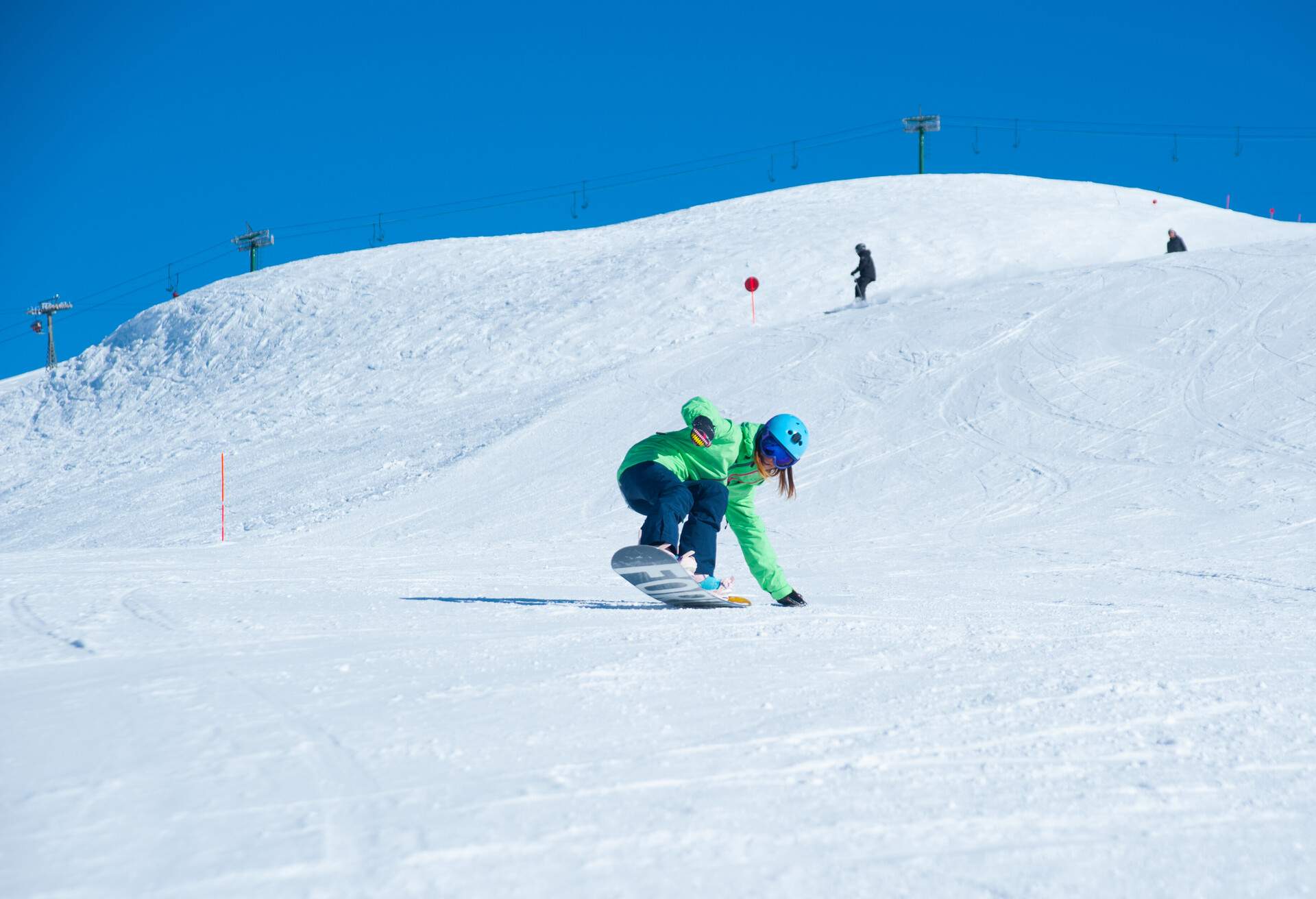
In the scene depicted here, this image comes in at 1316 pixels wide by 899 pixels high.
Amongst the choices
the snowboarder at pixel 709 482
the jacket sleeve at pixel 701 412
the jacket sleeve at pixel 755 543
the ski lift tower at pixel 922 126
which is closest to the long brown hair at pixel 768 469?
the snowboarder at pixel 709 482

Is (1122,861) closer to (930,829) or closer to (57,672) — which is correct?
(930,829)

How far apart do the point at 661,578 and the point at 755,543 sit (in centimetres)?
69

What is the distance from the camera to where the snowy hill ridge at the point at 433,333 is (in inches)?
688

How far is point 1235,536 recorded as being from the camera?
396 inches

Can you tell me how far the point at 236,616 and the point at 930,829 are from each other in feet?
12.6

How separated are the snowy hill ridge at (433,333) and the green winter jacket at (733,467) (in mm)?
A: 8293

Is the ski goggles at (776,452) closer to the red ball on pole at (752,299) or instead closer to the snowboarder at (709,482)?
the snowboarder at (709,482)

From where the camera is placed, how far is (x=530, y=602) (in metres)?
6.39

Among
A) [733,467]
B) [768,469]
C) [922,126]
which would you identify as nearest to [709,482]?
[733,467]

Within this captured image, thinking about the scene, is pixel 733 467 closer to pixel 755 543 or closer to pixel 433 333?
pixel 755 543

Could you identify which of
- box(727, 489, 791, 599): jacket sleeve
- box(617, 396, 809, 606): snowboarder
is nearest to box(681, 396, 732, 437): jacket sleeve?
box(617, 396, 809, 606): snowboarder

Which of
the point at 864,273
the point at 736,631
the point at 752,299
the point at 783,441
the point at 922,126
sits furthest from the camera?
the point at 922,126

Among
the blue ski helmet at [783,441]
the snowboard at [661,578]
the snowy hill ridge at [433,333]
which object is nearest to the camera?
the snowboard at [661,578]

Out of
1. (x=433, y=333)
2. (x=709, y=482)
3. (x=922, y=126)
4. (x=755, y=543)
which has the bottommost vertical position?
(x=755, y=543)
